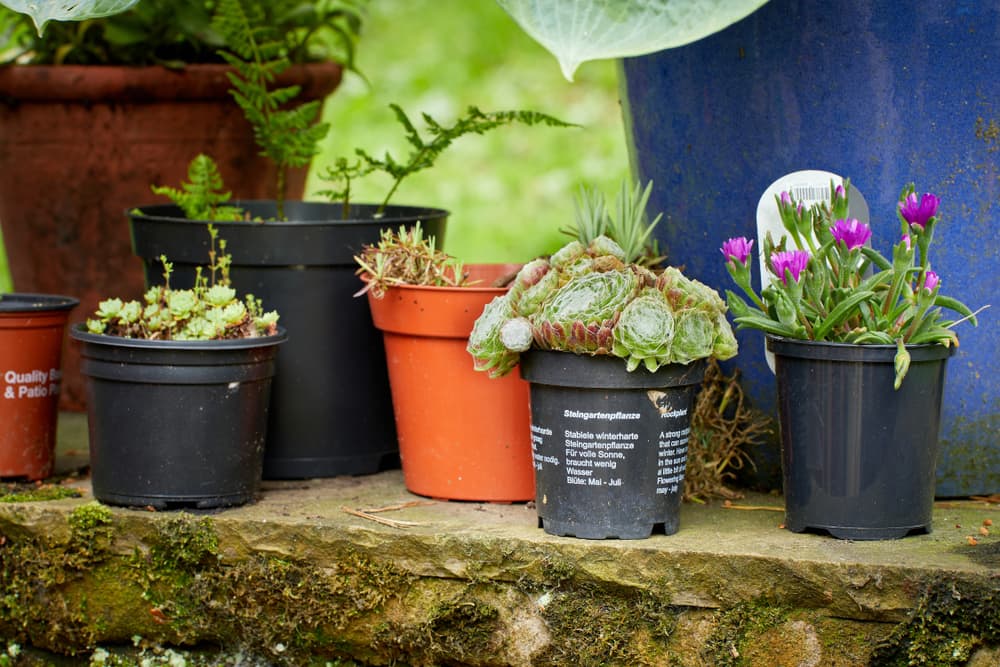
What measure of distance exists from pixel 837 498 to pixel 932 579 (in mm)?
190

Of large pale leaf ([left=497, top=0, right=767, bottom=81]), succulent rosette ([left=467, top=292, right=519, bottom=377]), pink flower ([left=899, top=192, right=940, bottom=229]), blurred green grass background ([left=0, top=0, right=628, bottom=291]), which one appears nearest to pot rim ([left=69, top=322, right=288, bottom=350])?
succulent rosette ([left=467, top=292, right=519, bottom=377])

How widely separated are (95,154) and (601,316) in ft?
5.15

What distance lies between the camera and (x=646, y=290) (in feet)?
6.27

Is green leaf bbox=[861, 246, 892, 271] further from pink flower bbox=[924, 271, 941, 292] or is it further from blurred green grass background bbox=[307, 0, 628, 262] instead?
blurred green grass background bbox=[307, 0, 628, 262]

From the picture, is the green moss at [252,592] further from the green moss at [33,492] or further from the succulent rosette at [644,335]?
the succulent rosette at [644,335]

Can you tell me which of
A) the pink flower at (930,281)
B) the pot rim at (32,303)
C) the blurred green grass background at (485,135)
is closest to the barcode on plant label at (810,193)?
the pink flower at (930,281)

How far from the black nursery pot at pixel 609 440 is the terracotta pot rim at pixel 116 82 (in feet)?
4.43

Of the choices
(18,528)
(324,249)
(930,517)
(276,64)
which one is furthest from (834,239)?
(18,528)

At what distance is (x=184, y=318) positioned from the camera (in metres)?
2.17

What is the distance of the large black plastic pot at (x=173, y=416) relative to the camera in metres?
2.06

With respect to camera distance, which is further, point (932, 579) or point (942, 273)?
point (942, 273)

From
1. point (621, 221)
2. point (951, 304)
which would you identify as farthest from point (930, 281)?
point (621, 221)

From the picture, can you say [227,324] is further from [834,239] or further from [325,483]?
[834,239]

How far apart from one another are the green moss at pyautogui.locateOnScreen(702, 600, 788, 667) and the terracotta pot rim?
5.50ft
